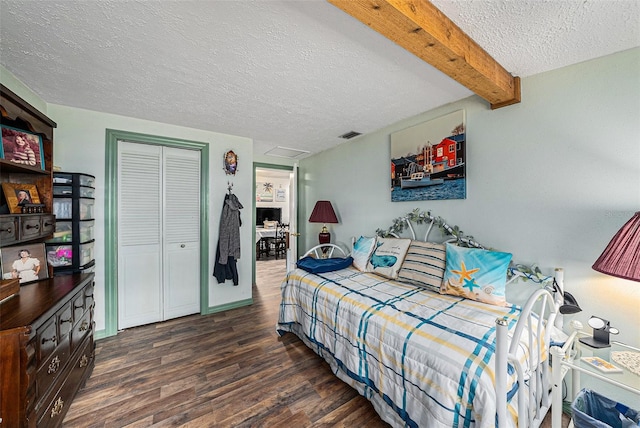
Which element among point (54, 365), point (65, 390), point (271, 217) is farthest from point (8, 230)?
point (271, 217)

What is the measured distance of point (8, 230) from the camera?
132cm

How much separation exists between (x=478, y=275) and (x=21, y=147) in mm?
3257

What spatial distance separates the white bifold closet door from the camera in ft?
8.55

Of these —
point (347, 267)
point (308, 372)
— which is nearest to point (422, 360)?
point (308, 372)

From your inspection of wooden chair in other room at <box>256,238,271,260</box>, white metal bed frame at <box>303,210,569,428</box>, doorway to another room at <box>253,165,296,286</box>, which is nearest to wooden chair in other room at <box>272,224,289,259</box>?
doorway to another room at <box>253,165,296,286</box>

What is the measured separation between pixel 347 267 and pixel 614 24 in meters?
2.47

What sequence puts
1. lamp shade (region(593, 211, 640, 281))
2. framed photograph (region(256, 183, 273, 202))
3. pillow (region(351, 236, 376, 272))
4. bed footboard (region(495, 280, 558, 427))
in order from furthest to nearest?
framed photograph (region(256, 183, 273, 202))
pillow (region(351, 236, 376, 272))
lamp shade (region(593, 211, 640, 281))
bed footboard (region(495, 280, 558, 427))

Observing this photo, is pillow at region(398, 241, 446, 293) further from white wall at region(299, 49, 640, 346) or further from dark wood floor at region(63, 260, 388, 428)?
dark wood floor at region(63, 260, 388, 428)

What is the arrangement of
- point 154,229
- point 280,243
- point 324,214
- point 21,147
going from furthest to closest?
point 280,243
point 324,214
point 154,229
point 21,147

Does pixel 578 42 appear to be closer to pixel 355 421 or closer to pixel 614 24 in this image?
pixel 614 24

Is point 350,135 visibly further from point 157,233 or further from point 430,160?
point 157,233

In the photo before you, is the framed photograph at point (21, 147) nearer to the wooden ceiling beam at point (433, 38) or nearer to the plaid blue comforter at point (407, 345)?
the wooden ceiling beam at point (433, 38)

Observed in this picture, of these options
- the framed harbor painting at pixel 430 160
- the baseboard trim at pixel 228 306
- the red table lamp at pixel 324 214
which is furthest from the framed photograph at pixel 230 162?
the framed harbor painting at pixel 430 160

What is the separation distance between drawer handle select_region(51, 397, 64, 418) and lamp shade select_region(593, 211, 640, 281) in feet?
9.72
